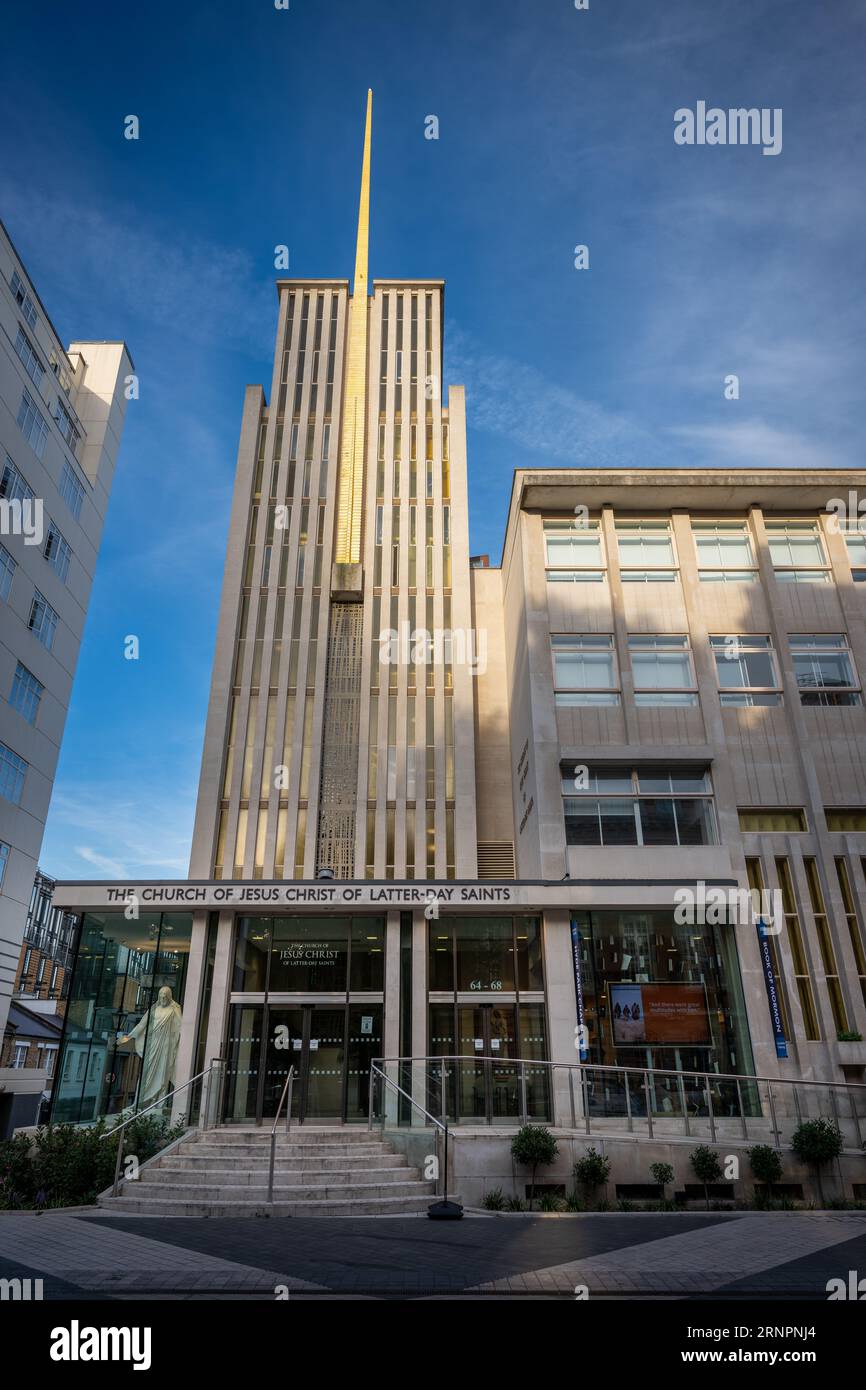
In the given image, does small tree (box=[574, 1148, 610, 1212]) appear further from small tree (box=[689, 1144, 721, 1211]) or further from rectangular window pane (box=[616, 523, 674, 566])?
rectangular window pane (box=[616, 523, 674, 566])

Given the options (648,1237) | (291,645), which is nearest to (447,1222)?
(648,1237)

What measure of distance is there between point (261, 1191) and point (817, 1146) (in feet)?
35.3

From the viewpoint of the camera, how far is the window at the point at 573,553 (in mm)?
29422

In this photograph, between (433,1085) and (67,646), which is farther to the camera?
(67,646)

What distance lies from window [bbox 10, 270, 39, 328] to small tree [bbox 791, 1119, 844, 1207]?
39.2m

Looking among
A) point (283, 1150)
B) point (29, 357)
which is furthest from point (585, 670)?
point (29, 357)

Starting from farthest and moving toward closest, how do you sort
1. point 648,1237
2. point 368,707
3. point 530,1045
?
point 368,707, point 530,1045, point 648,1237

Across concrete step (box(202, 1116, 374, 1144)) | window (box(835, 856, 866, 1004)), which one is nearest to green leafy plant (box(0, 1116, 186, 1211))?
concrete step (box(202, 1116, 374, 1144))

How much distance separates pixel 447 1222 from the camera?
1292 centimetres

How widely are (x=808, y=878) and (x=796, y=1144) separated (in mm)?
10079

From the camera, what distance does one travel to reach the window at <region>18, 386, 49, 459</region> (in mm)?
34906

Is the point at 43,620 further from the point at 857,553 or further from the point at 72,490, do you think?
the point at 857,553
